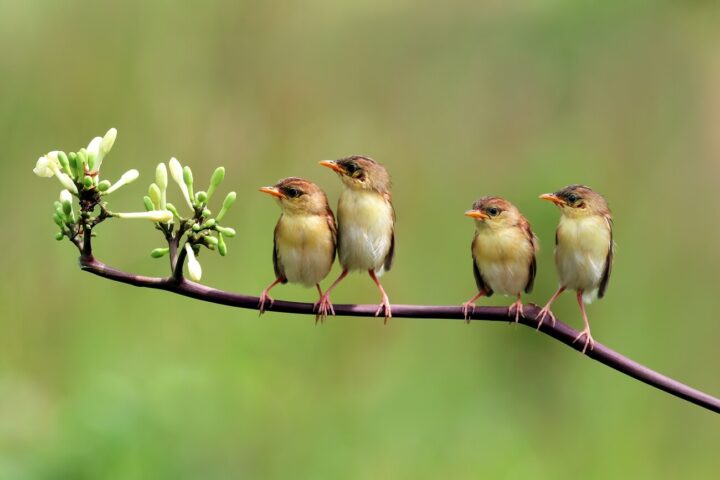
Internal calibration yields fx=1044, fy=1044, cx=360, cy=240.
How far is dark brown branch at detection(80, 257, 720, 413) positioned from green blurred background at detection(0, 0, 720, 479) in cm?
191

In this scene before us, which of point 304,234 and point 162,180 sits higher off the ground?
point 162,180

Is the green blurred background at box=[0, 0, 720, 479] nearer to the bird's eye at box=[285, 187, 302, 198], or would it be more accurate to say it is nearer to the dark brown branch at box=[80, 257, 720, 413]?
the bird's eye at box=[285, 187, 302, 198]

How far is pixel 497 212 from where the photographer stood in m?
2.00

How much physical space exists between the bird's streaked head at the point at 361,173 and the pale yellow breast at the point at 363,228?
0.04 ft

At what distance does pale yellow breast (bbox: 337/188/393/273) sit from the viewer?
1786 mm

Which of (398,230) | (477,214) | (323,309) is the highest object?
(477,214)

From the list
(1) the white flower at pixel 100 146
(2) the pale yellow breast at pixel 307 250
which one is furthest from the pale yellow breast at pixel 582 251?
(1) the white flower at pixel 100 146

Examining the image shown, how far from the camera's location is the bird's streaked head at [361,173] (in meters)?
1.85

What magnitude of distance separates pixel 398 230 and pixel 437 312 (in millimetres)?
2714

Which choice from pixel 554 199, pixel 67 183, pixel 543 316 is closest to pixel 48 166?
pixel 67 183

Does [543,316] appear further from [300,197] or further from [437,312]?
[300,197]

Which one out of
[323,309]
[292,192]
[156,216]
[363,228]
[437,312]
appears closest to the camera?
[437,312]

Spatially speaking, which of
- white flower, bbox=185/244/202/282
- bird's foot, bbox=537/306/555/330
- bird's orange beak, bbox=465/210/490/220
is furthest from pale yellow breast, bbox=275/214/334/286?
bird's foot, bbox=537/306/555/330

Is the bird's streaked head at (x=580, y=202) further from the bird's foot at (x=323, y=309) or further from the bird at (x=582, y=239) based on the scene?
the bird's foot at (x=323, y=309)
